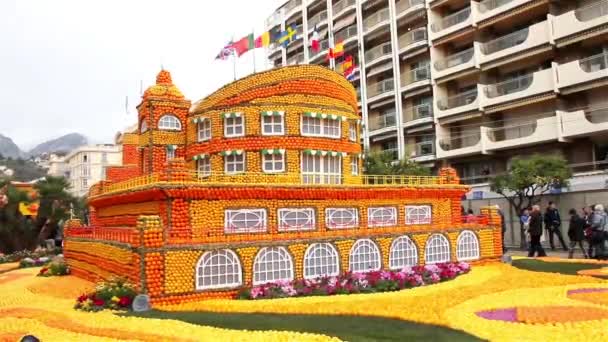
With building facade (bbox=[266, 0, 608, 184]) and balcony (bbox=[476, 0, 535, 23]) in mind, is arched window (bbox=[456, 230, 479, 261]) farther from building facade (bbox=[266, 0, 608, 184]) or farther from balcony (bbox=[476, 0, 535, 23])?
balcony (bbox=[476, 0, 535, 23])

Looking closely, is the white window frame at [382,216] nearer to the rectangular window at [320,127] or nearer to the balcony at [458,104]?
the rectangular window at [320,127]

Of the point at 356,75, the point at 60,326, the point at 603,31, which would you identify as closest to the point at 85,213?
the point at 356,75

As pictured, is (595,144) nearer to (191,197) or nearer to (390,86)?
(390,86)

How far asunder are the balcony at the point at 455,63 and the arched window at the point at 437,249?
23355 mm

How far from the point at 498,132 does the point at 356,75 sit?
18820 millimetres

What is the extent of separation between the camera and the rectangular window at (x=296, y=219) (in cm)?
1880

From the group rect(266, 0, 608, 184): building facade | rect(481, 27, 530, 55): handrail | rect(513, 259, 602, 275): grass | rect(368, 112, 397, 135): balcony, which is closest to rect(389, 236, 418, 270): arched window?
rect(513, 259, 602, 275): grass

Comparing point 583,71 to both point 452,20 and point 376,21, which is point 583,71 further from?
point 376,21

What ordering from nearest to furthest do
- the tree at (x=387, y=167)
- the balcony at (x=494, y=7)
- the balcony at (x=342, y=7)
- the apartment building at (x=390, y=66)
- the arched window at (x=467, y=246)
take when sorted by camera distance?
the arched window at (x=467, y=246) < the balcony at (x=494, y=7) < the tree at (x=387, y=167) < the apartment building at (x=390, y=66) < the balcony at (x=342, y=7)

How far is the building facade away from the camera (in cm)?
3422

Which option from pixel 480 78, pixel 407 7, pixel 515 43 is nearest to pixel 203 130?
pixel 515 43

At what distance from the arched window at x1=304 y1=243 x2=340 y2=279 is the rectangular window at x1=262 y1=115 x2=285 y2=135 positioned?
667 centimetres

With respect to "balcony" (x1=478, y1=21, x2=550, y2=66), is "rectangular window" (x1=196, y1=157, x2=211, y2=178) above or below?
below

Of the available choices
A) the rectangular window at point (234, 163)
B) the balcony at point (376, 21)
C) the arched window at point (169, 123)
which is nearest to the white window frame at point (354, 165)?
the rectangular window at point (234, 163)
